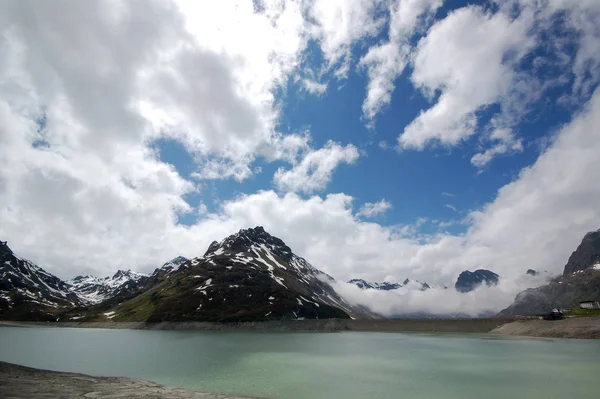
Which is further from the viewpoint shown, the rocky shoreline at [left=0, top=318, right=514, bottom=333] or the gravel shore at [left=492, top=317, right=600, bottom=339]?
the rocky shoreline at [left=0, top=318, right=514, bottom=333]

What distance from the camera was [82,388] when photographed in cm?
2831

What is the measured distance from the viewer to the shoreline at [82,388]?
80.5 feet

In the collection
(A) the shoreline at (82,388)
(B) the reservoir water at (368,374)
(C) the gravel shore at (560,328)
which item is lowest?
(B) the reservoir water at (368,374)

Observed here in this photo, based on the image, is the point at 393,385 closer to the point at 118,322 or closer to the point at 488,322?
the point at 488,322

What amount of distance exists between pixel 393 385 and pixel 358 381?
12.3 feet

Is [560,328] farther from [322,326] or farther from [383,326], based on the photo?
[322,326]

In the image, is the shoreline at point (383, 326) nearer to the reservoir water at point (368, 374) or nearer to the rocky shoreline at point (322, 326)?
the rocky shoreline at point (322, 326)

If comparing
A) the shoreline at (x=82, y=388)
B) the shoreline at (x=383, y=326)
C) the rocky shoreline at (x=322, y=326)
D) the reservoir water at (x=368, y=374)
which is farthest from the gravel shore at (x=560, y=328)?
the shoreline at (x=82, y=388)

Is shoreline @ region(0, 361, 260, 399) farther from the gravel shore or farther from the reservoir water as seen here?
the gravel shore

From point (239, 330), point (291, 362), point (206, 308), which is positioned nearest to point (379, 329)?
point (239, 330)

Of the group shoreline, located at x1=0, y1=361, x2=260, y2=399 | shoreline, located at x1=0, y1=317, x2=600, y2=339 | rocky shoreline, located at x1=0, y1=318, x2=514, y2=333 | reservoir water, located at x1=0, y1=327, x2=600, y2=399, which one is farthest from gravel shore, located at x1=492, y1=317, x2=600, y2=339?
shoreline, located at x1=0, y1=361, x2=260, y2=399

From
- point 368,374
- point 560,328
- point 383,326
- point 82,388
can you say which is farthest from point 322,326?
point 82,388

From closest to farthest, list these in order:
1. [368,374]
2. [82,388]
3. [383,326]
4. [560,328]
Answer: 1. [82,388]
2. [368,374]
3. [560,328]
4. [383,326]

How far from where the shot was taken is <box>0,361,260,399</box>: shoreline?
A: 80.5ft
